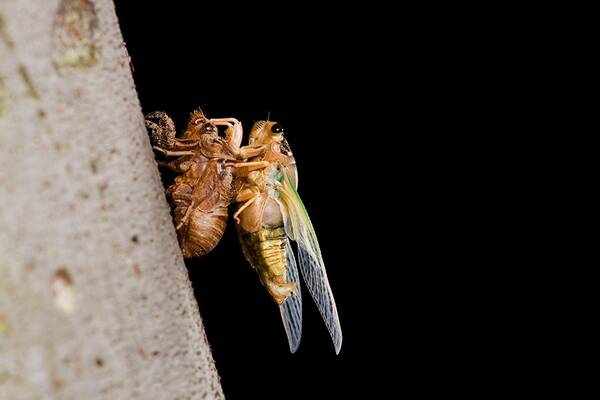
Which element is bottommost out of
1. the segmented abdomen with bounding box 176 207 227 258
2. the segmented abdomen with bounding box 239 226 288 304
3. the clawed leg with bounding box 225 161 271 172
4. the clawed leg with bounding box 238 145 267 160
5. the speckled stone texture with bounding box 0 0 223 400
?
the segmented abdomen with bounding box 239 226 288 304

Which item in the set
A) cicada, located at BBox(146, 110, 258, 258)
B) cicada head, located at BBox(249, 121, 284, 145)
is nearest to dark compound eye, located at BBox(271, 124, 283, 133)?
cicada head, located at BBox(249, 121, 284, 145)

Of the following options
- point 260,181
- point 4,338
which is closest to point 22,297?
point 4,338

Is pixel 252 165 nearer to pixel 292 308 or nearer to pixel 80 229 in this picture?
pixel 292 308

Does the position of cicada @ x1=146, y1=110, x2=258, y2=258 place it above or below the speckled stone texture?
below

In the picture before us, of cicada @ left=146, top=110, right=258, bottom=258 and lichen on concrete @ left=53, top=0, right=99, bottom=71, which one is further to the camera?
cicada @ left=146, top=110, right=258, bottom=258

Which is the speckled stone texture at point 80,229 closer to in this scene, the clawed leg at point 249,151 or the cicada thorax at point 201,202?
the cicada thorax at point 201,202

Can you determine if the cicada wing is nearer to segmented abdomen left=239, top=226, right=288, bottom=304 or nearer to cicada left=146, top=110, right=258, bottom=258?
→ segmented abdomen left=239, top=226, right=288, bottom=304

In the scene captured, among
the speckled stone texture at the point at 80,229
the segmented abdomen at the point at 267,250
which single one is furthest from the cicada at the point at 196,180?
the speckled stone texture at the point at 80,229
